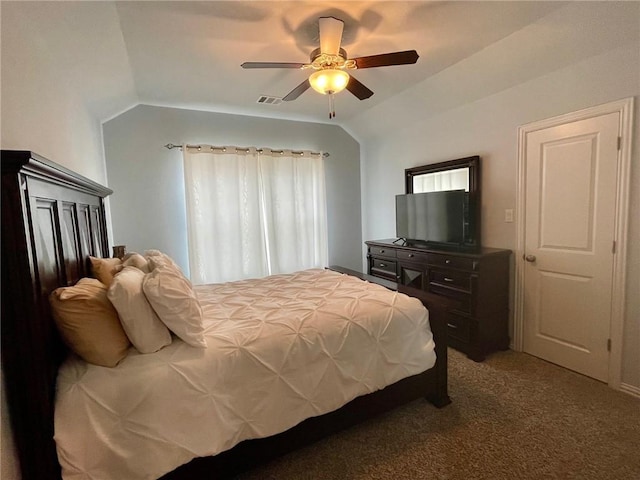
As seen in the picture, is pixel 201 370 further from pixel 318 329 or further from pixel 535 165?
pixel 535 165

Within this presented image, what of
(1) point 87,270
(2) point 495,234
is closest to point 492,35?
(2) point 495,234

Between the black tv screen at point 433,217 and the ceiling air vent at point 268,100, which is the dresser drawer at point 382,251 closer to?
the black tv screen at point 433,217

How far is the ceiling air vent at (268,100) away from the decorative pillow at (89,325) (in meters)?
2.81

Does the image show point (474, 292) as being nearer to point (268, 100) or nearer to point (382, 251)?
point (382, 251)

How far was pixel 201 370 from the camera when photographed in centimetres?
144

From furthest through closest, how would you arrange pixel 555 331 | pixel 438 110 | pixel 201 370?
pixel 438 110 → pixel 555 331 → pixel 201 370

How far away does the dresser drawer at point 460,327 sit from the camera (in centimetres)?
290

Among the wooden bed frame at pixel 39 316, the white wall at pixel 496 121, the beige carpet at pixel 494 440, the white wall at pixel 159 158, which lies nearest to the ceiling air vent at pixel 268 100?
the white wall at pixel 159 158

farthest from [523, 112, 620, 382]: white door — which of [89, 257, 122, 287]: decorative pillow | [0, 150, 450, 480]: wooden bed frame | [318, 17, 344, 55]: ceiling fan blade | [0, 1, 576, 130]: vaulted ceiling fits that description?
[89, 257, 122, 287]: decorative pillow

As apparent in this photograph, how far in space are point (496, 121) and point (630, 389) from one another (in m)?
2.45

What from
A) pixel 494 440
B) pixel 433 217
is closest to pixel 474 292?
pixel 433 217

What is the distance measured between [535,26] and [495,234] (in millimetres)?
1760

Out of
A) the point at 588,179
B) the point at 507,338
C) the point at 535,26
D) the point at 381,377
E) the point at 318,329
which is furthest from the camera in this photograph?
the point at 507,338

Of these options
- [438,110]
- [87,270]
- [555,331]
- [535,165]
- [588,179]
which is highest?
[438,110]
